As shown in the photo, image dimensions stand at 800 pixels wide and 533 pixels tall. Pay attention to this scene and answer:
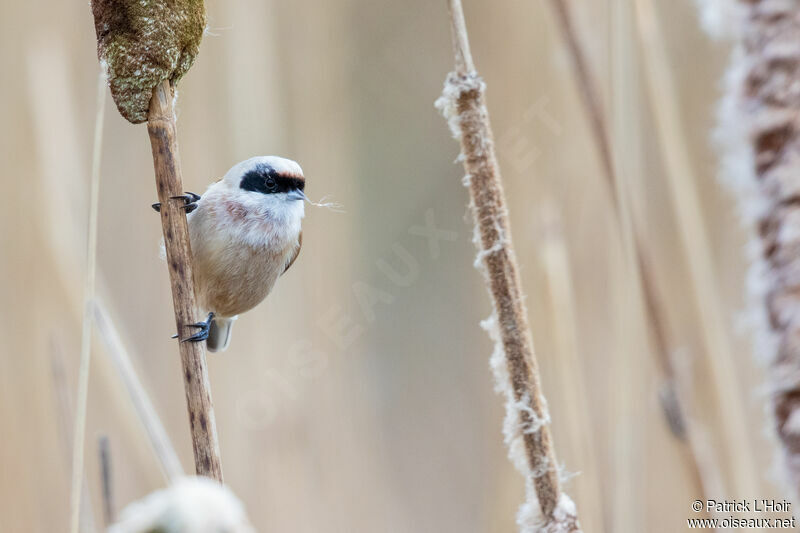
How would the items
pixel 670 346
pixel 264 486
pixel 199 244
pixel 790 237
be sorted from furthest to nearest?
pixel 264 486
pixel 199 244
pixel 670 346
pixel 790 237

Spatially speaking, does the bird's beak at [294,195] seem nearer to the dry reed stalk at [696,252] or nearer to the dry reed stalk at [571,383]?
the dry reed stalk at [571,383]

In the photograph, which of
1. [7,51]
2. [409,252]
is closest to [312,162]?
[7,51]

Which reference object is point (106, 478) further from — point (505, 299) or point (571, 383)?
point (571, 383)

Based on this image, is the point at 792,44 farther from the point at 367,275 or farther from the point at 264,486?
the point at 367,275

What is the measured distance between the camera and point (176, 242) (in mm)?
807

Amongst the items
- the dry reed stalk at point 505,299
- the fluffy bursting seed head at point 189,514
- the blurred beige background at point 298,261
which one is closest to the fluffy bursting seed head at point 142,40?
the dry reed stalk at point 505,299

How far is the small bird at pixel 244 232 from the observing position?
1294mm

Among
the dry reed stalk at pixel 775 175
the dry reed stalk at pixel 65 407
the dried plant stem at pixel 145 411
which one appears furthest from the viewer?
the dry reed stalk at pixel 65 407

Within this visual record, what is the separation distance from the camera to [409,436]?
8.27ft

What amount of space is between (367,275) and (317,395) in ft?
1.75

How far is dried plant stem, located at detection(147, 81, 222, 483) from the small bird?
1.52ft

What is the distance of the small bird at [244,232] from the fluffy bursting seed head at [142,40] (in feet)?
1.73

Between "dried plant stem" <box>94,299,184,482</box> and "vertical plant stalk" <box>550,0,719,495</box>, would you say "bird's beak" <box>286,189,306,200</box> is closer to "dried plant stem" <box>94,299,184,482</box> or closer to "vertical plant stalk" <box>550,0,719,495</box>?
"dried plant stem" <box>94,299,184,482</box>

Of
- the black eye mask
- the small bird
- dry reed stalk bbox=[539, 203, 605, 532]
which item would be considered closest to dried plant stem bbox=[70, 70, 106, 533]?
the small bird
